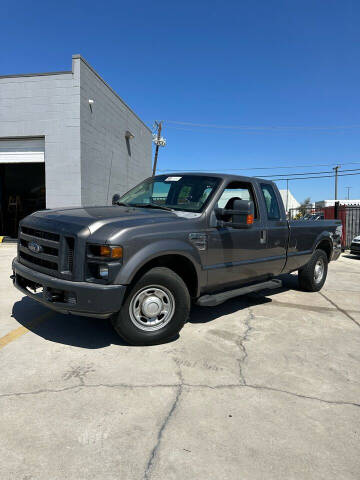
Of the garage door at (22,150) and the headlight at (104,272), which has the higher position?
the garage door at (22,150)

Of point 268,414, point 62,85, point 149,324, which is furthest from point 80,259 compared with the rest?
point 62,85

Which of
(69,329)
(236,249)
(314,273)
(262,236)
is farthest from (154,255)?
(314,273)

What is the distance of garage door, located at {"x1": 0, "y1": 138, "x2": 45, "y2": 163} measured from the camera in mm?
13852

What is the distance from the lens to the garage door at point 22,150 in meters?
13.9

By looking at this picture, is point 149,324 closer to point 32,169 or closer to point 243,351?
point 243,351

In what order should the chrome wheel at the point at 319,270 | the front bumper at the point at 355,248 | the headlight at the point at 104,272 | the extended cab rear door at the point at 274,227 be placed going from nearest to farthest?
1. the headlight at the point at 104,272
2. the extended cab rear door at the point at 274,227
3. the chrome wheel at the point at 319,270
4. the front bumper at the point at 355,248

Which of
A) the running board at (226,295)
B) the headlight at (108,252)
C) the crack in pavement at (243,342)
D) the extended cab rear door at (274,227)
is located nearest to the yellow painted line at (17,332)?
the headlight at (108,252)

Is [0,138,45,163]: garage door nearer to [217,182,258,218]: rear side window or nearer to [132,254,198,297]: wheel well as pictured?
[217,182,258,218]: rear side window

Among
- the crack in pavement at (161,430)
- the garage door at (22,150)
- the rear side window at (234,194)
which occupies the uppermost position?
the garage door at (22,150)

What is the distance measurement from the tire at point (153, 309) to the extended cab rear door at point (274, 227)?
182cm

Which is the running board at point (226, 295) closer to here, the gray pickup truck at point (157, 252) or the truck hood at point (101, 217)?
the gray pickup truck at point (157, 252)

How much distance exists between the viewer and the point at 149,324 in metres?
3.69

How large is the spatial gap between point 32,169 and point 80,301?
1702 centimetres

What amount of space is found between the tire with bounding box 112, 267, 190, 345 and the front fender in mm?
192
